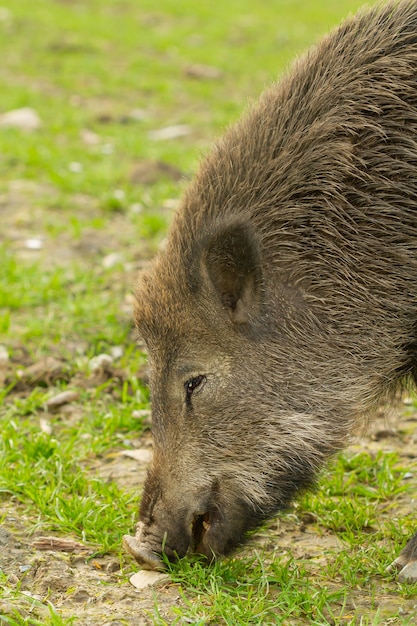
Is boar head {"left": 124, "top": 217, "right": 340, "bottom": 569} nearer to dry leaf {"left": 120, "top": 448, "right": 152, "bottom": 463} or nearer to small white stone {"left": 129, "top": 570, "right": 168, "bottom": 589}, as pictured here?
small white stone {"left": 129, "top": 570, "right": 168, "bottom": 589}

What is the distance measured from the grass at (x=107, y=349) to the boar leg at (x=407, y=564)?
0.06 m

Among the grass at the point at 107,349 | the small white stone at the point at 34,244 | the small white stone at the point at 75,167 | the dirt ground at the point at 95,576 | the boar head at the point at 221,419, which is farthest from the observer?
the small white stone at the point at 75,167

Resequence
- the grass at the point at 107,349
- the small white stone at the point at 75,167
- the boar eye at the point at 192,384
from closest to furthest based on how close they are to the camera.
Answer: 1. the grass at the point at 107,349
2. the boar eye at the point at 192,384
3. the small white stone at the point at 75,167

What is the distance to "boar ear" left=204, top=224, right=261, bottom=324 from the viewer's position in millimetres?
3902

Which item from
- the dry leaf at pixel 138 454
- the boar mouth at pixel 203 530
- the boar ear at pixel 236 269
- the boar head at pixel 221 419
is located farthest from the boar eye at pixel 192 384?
the dry leaf at pixel 138 454

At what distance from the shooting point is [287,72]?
4504mm

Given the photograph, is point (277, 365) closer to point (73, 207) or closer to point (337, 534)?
point (337, 534)

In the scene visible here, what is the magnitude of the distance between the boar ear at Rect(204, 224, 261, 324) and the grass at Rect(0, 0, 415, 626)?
0.82 meters

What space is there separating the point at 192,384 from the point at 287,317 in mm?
484

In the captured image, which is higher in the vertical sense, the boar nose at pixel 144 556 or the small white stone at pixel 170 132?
the small white stone at pixel 170 132

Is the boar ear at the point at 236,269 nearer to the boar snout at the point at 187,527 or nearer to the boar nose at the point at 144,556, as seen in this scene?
the boar snout at the point at 187,527

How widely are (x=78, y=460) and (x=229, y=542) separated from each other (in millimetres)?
1233

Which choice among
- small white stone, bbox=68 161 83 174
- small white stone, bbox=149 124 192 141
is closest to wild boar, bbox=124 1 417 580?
small white stone, bbox=68 161 83 174

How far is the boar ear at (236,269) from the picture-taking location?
12.8 ft
